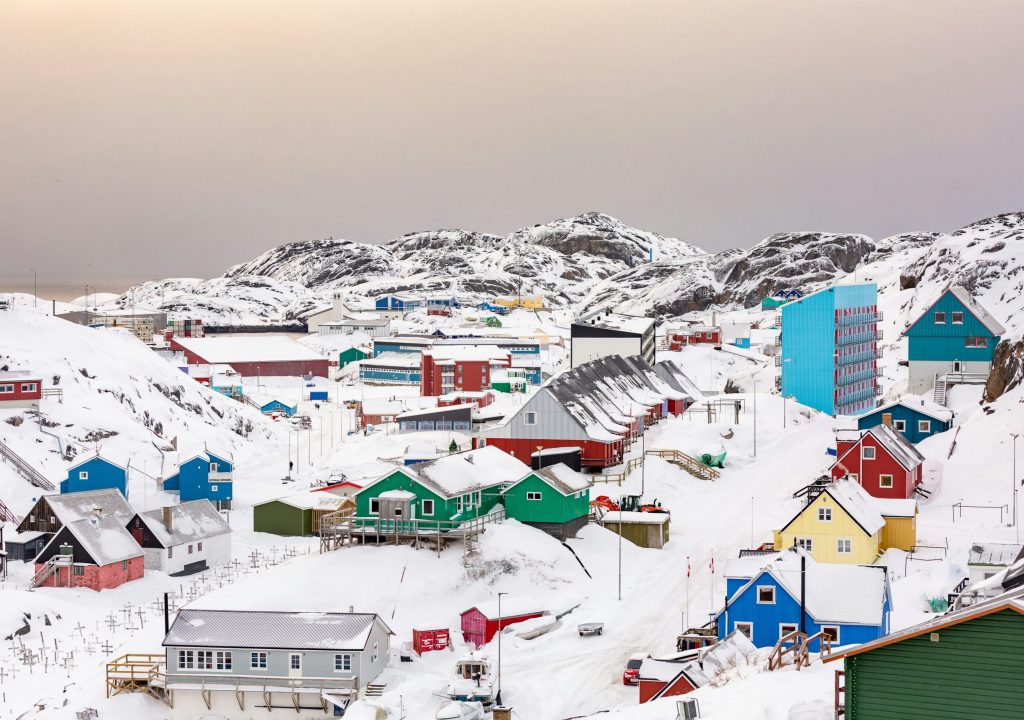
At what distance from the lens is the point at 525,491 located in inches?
1881

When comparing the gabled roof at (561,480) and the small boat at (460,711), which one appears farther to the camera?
the gabled roof at (561,480)

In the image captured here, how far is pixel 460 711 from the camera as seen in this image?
101 feet

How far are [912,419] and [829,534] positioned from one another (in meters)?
20.4

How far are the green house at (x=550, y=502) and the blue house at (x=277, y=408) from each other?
50.4m

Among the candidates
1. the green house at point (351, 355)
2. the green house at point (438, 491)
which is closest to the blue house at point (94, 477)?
the green house at point (438, 491)

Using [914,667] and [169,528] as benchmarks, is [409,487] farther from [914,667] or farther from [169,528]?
[914,667]

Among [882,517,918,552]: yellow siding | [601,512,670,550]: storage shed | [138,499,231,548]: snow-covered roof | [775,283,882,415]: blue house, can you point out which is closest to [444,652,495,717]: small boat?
[601,512,670,550]: storage shed

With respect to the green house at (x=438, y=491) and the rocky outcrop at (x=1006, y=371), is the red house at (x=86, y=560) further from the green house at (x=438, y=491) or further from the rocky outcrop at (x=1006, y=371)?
the rocky outcrop at (x=1006, y=371)

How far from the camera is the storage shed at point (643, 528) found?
47875mm

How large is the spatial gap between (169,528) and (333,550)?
26.3 feet

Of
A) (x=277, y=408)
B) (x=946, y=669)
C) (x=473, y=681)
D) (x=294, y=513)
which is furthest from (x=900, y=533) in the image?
(x=277, y=408)

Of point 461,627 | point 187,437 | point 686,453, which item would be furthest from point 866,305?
point 461,627

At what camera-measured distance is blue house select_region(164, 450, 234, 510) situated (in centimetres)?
5875

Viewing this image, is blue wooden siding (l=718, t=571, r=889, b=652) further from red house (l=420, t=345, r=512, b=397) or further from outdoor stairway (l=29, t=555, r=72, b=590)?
red house (l=420, t=345, r=512, b=397)
